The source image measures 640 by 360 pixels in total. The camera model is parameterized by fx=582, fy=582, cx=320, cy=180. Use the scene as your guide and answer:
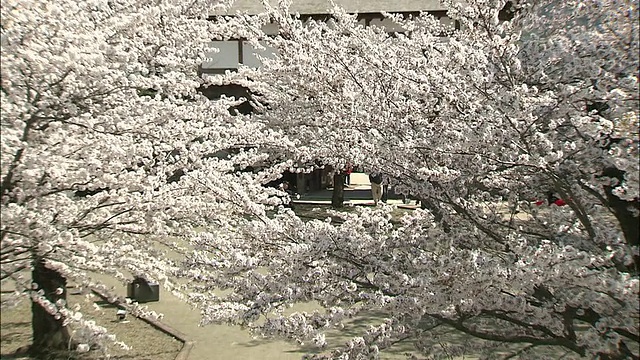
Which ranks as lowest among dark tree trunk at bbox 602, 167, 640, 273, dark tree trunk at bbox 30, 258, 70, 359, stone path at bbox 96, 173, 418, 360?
stone path at bbox 96, 173, 418, 360

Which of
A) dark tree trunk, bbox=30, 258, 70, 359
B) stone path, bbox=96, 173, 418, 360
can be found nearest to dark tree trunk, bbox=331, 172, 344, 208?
stone path, bbox=96, 173, 418, 360

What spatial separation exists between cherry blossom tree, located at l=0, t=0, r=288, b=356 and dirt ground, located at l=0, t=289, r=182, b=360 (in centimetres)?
125

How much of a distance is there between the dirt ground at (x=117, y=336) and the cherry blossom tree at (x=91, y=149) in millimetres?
1249

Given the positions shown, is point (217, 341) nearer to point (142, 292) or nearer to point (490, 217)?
point (142, 292)

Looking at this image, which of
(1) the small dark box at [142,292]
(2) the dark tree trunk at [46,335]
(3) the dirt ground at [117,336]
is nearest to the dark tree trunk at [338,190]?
(1) the small dark box at [142,292]

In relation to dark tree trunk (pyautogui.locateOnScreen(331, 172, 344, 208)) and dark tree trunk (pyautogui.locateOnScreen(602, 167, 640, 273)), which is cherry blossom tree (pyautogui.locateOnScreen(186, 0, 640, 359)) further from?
dark tree trunk (pyautogui.locateOnScreen(331, 172, 344, 208))

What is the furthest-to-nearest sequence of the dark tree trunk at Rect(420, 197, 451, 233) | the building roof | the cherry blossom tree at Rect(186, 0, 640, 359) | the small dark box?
the building roof < the small dark box < the dark tree trunk at Rect(420, 197, 451, 233) < the cherry blossom tree at Rect(186, 0, 640, 359)

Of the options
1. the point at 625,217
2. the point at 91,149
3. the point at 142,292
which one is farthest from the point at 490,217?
the point at 142,292

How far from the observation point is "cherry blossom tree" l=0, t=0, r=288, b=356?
3.60m

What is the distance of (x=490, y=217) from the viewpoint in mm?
3953

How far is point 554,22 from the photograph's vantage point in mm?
4266

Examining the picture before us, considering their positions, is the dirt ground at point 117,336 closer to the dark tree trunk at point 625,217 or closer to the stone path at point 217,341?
the stone path at point 217,341

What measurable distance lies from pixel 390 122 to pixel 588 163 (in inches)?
49.7

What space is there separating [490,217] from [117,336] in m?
4.93
